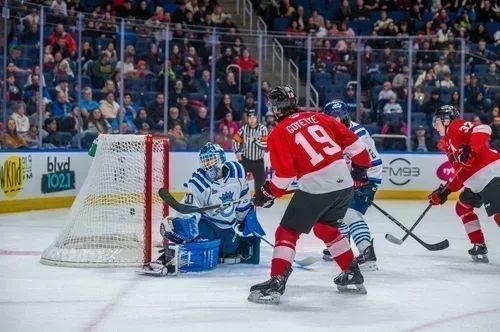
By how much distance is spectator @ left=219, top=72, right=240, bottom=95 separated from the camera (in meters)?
10.6

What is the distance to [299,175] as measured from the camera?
4.66m

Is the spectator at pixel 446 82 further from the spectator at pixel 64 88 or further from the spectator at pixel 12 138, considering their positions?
the spectator at pixel 12 138

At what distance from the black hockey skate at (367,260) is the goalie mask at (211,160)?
3.31 feet

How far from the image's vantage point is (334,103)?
5.75 meters

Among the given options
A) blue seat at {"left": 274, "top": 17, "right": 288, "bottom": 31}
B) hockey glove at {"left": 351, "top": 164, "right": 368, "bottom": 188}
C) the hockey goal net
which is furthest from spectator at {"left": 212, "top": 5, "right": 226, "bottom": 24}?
hockey glove at {"left": 351, "top": 164, "right": 368, "bottom": 188}

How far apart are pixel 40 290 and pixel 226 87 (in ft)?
Result: 19.7

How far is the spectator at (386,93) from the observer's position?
10797mm

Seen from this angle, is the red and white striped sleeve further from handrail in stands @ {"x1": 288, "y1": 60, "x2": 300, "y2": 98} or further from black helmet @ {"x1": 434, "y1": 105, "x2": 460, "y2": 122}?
handrail in stands @ {"x1": 288, "y1": 60, "x2": 300, "y2": 98}

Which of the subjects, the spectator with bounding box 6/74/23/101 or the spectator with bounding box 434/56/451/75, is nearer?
the spectator with bounding box 6/74/23/101

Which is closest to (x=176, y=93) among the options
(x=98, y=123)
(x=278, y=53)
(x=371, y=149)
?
(x=98, y=123)

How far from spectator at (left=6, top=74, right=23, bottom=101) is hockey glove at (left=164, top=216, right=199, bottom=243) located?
152 inches

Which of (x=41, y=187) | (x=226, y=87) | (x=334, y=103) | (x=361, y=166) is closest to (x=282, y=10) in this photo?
(x=226, y=87)

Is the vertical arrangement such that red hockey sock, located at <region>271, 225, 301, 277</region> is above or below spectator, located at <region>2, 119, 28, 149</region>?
below

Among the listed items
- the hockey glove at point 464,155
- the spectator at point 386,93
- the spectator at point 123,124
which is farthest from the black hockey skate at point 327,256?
the spectator at point 386,93
